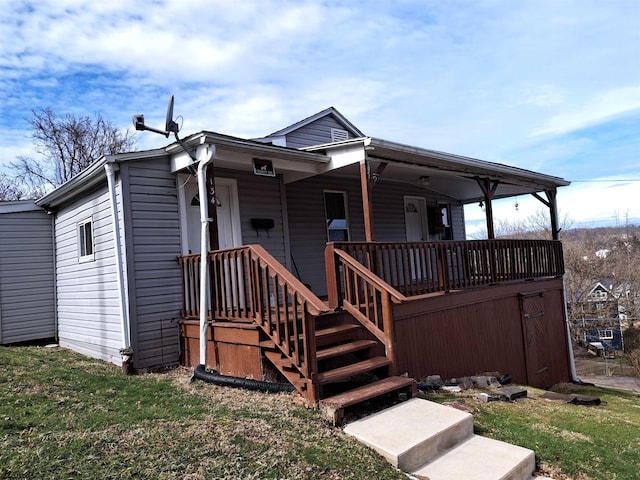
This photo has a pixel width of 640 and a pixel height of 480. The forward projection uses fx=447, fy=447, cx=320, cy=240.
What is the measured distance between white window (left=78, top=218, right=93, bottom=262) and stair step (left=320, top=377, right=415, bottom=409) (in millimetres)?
5181

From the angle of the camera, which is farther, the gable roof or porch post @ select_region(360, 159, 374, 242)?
the gable roof

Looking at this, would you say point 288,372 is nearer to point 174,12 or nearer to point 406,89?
point 174,12

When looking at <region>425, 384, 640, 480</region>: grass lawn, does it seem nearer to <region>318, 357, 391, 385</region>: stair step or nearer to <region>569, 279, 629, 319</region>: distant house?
<region>318, 357, 391, 385</region>: stair step

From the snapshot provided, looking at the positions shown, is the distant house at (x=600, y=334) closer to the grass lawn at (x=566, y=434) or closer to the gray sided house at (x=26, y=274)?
the grass lawn at (x=566, y=434)

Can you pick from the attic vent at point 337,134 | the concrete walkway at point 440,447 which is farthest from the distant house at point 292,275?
the attic vent at point 337,134

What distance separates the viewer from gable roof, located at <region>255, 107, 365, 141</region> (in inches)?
394

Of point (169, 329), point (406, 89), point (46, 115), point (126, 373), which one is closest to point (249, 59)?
point (406, 89)

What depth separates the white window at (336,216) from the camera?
9.18 m

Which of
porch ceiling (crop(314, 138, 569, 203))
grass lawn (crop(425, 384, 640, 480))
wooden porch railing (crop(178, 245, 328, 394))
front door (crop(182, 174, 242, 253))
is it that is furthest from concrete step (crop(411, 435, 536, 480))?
front door (crop(182, 174, 242, 253))

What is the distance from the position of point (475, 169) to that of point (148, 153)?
236 inches

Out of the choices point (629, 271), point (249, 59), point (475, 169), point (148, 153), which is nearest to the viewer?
point (148, 153)

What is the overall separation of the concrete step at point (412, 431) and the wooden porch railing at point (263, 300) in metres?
0.77

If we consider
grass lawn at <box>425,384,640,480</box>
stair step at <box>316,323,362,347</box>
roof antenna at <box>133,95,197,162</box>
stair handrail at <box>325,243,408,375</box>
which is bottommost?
grass lawn at <box>425,384,640,480</box>

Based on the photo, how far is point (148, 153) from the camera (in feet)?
20.8
